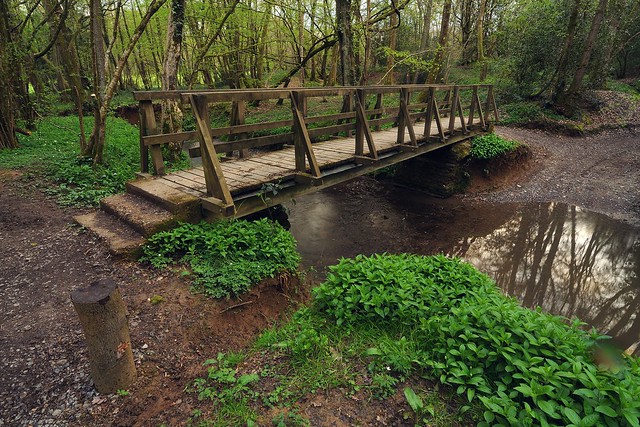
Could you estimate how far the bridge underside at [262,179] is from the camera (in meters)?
4.97

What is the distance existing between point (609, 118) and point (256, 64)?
17.6 m

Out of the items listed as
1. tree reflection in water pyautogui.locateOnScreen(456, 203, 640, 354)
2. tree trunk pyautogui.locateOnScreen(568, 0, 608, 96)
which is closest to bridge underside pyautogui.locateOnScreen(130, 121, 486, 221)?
tree reflection in water pyautogui.locateOnScreen(456, 203, 640, 354)

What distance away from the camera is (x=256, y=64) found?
19.9 meters

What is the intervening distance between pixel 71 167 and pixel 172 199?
448 centimetres

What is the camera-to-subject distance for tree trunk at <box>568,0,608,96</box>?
1301 cm

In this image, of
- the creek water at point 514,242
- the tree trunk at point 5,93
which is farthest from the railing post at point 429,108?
the tree trunk at point 5,93

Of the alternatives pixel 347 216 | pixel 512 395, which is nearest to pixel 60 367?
pixel 512 395

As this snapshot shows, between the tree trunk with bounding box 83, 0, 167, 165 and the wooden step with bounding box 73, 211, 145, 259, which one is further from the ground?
the tree trunk with bounding box 83, 0, 167, 165

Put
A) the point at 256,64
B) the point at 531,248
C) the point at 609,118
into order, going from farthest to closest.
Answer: the point at 256,64 < the point at 609,118 < the point at 531,248

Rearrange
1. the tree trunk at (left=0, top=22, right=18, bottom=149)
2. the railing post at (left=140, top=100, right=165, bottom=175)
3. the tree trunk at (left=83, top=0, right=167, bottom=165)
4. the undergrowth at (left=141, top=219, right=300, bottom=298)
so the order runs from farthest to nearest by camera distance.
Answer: the tree trunk at (left=0, top=22, right=18, bottom=149) < the tree trunk at (left=83, top=0, right=167, bottom=165) < the railing post at (left=140, top=100, right=165, bottom=175) < the undergrowth at (left=141, top=219, right=300, bottom=298)

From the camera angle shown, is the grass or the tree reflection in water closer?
the tree reflection in water

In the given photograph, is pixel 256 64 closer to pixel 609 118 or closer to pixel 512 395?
pixel 609 118

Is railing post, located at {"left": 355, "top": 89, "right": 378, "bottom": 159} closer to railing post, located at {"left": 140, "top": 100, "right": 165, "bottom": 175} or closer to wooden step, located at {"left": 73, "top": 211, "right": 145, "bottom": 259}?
railing post, located at {"left": 140, "top": 100, "right": 165, "bottom": 175}

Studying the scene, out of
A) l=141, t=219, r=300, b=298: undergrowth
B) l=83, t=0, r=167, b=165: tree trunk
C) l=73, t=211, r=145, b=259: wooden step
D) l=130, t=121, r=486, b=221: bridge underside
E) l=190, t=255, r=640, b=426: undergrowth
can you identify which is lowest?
l=190, t=255, r=640, b=426: undergrowth
